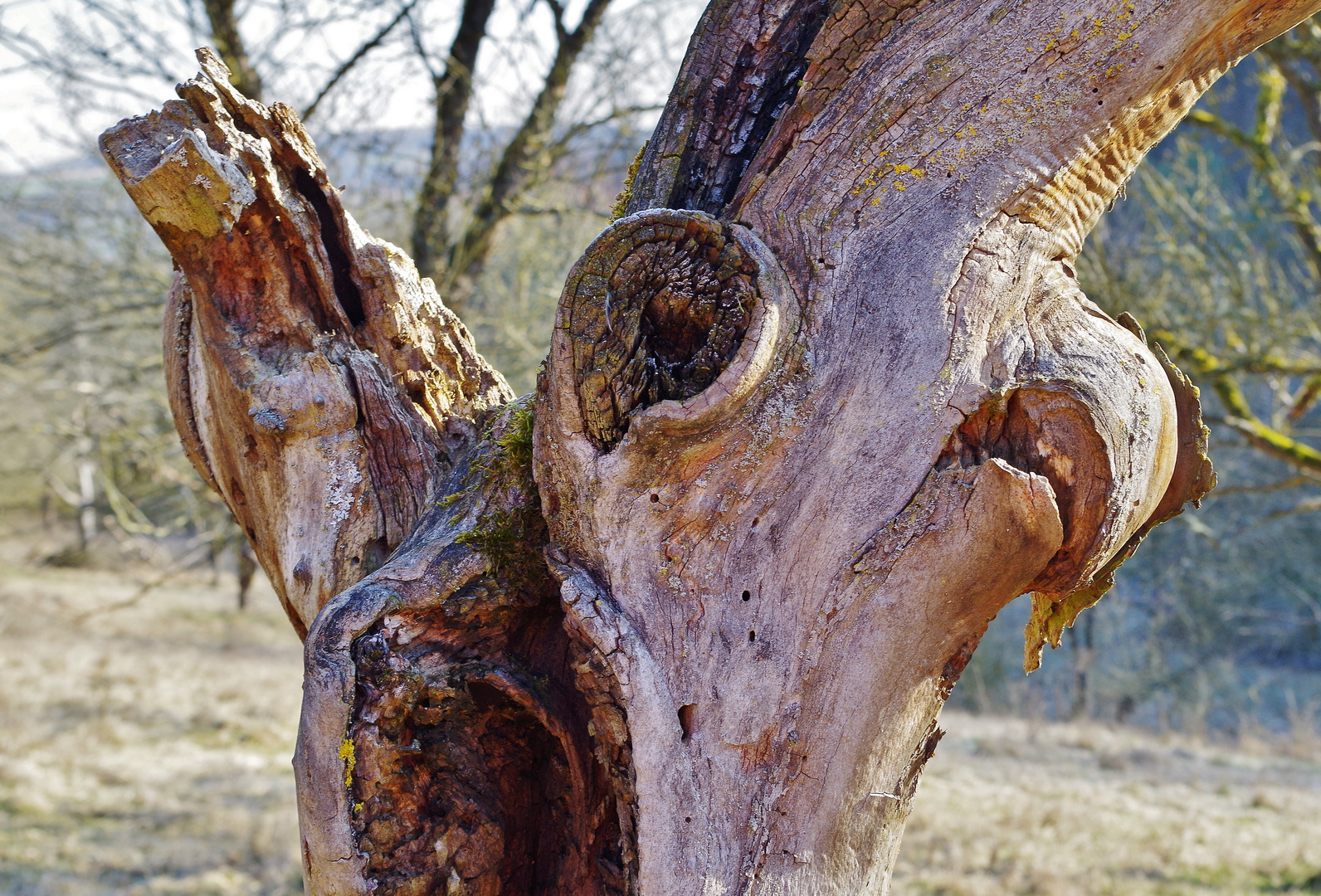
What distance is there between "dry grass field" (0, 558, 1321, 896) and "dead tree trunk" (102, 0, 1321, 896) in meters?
4.60

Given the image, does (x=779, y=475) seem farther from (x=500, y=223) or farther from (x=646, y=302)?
(x=500, y=223)

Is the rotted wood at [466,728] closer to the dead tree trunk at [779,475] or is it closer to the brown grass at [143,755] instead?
the dead tree trunk at [779,475]

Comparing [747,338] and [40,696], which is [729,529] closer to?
[747,338]

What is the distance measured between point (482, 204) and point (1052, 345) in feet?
15.5

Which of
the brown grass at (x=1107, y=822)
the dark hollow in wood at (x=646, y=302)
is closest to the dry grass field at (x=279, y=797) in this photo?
the brown grass at (x=1107, y=822)

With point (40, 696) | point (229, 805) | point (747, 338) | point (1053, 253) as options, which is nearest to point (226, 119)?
point (747, 338)

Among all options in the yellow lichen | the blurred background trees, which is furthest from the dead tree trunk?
the blurred background trees

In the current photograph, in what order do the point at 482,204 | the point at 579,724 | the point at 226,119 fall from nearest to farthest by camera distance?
the point at 579,724
the point at 226,119
the point at 482,204

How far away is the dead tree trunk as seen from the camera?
152 centimetres

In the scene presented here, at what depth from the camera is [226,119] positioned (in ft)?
6.16

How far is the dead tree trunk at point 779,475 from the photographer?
152cm

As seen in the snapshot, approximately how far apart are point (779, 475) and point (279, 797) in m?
7.43

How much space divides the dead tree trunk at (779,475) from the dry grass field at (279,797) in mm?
4598

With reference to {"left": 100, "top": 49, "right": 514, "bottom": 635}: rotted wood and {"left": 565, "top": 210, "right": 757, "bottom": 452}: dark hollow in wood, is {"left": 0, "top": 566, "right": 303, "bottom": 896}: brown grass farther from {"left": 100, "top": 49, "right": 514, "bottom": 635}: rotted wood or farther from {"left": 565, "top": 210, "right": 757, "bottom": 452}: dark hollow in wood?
{"left": 565, "top": 210, "right": 757, "bottom": 452}: dark hollow in wood
